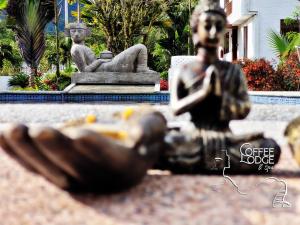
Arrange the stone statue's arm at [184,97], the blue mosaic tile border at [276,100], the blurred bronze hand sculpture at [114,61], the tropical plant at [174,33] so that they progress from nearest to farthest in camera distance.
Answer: the stone statue's arm at [184,97] → the blue mosaic tile border at [276,100] → the blurred bronze hand sculpture at [114,61] → the tropical plant at [174,33]

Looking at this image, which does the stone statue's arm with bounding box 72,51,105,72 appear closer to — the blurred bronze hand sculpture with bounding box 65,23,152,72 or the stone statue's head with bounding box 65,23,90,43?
the blurred bronze hand sculpture with bounding box 65,23,152,72

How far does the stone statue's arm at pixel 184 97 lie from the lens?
322cm

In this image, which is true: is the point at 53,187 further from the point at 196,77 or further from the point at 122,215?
the point at 196,77

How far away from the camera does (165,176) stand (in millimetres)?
3248

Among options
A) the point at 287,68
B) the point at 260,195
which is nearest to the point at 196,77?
the point at 260,195

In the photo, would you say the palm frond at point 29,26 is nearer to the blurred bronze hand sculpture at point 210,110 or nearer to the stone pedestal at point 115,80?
the stone pedestal at point 115,80

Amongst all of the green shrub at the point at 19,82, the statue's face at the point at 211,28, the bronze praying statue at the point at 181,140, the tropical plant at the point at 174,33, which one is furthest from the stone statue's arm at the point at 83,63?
the tropical plant at the point at 174,33

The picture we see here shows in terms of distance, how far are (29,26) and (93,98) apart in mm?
6943

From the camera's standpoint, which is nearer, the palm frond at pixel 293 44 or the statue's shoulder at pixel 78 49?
the statue's shoulder at pixel 78 49

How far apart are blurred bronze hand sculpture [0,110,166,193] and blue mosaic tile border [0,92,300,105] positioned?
770 cm

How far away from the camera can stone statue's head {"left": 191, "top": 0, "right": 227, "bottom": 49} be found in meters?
3.33

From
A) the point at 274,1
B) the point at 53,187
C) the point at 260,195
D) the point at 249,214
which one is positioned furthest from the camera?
the point at 274,1

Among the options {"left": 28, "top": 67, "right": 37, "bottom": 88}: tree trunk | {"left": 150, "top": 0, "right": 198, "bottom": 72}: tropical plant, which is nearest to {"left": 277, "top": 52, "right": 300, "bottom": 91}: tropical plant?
{"left": 28, "top": 67, "right": 37, "bottom": 88}: tree trunk

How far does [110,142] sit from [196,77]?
3.50 ft
